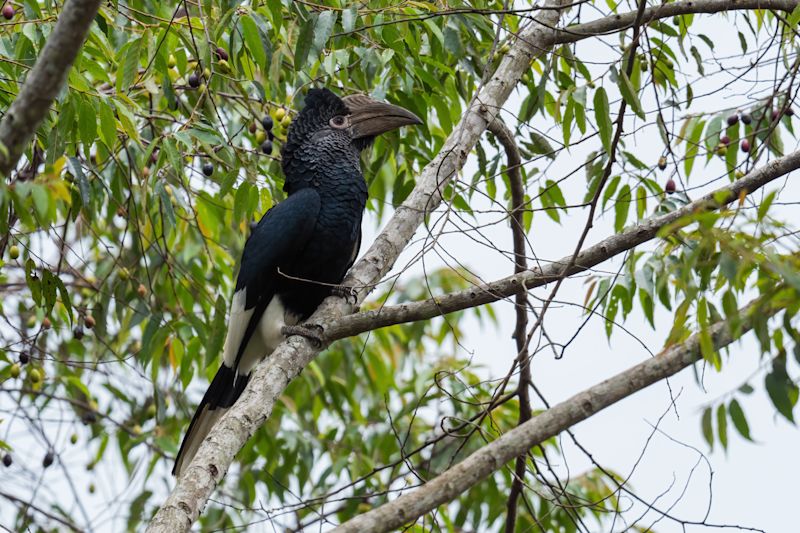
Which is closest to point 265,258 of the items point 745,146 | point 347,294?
point 347,294

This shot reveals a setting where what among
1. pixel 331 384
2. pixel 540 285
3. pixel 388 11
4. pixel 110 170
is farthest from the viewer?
pixel 331 384

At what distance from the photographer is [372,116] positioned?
12.2ft

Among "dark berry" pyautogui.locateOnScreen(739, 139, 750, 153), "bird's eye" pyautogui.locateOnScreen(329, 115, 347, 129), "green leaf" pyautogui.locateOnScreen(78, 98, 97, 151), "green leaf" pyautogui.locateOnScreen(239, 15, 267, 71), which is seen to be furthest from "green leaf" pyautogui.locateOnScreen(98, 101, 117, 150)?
"dark berry" pyautogui.locateOnScreen(739, 139, 750, 153)

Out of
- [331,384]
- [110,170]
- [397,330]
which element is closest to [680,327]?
[110,170]

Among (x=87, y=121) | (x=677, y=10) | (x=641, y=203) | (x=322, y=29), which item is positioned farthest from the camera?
(x=641, y=203)

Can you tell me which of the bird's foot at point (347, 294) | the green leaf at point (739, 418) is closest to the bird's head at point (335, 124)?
the bird's foot at point (347, 294)

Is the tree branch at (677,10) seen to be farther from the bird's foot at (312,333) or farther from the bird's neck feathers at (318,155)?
the bird's foot at (312,333)

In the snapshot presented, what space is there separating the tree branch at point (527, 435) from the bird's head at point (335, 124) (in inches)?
66.3

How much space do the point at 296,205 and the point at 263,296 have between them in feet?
1.13

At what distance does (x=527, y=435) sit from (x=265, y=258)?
5.29ft

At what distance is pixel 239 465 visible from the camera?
15.9ft

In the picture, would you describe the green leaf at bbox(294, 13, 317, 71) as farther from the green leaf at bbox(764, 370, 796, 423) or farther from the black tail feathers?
the green leaf at bbox(764, 370, 796, 423)

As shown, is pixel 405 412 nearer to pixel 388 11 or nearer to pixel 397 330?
pixel 397 330

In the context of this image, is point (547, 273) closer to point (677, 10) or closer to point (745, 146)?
point (677, 10)
